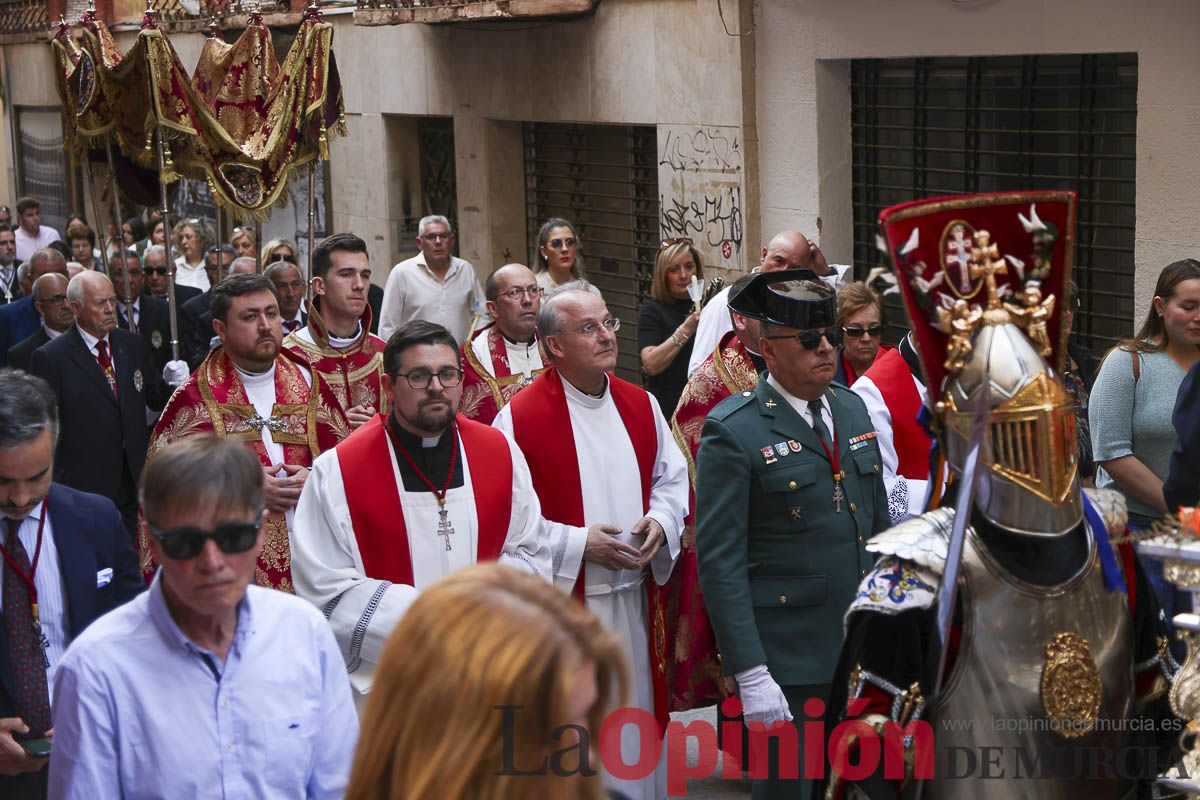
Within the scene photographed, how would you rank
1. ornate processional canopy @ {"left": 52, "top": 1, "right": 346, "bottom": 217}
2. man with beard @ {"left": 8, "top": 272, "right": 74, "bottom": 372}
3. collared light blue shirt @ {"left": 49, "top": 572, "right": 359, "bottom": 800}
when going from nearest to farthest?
collared light blue shirt @ {"left": 49, "top": 572, "right": 359, "bottom": 800}
man with beard @ {"left": 8, "top": 272, "right": 74, "bottom": 372}
ornate processional canopy @ {"left": 52, "top": 1, "right": 346, "bottom": 217}

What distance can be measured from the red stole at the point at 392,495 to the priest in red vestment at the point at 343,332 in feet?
6.14

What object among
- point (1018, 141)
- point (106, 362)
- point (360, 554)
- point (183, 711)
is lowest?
point (360, 554)

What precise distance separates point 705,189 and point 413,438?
7106mm

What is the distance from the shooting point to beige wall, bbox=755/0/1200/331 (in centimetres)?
793

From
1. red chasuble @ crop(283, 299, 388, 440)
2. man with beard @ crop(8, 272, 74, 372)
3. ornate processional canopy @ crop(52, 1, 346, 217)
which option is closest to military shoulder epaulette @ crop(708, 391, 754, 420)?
red chasuble @ crop(283, 299, 388, 440)

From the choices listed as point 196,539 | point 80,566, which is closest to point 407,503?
point 80,566

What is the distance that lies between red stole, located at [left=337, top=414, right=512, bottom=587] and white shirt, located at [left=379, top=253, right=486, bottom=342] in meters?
6.16

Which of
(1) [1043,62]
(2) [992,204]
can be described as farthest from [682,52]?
(2) [992,204]

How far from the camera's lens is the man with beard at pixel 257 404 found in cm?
641

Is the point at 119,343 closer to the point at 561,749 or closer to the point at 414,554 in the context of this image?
the point at 414,554

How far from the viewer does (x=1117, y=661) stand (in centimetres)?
377

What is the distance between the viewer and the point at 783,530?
16.1 ft

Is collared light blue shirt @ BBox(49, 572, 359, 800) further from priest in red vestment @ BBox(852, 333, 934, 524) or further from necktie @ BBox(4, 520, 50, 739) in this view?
priest in red vestment @ BBox(852, 333, 934, 524)

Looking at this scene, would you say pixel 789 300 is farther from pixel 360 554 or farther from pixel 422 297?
pixel 422 297
